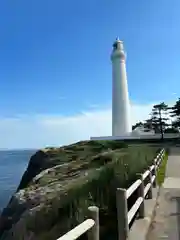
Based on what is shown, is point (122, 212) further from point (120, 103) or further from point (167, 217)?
point (120, 103)

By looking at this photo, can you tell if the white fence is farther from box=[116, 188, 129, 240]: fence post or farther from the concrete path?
the concrete path

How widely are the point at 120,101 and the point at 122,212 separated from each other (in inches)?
2215

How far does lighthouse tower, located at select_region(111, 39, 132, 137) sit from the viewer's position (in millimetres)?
60344

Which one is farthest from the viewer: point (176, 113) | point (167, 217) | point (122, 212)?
point (176, 113)

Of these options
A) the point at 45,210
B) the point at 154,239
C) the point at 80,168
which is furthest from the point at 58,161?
the point at 154,239

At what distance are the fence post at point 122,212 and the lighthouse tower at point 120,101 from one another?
178 ft

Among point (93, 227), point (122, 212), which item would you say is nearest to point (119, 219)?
point (122, 212)

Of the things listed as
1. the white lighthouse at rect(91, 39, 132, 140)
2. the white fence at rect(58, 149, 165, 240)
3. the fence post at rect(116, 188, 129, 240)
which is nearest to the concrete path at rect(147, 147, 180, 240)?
the white fence at rect(58, 149, 165, 240)

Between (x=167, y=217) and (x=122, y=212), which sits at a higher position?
(x=122, y=212)

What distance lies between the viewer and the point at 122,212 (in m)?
5.30

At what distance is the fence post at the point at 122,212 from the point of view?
5281 millimetres

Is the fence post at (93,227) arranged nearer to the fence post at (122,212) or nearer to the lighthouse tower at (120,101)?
the fence post at (122,212)

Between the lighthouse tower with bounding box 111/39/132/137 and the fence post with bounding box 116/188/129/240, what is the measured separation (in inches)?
2139

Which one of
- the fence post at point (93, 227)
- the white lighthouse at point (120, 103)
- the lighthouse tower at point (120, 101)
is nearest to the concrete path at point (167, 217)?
the fence post at point (93, 227)
